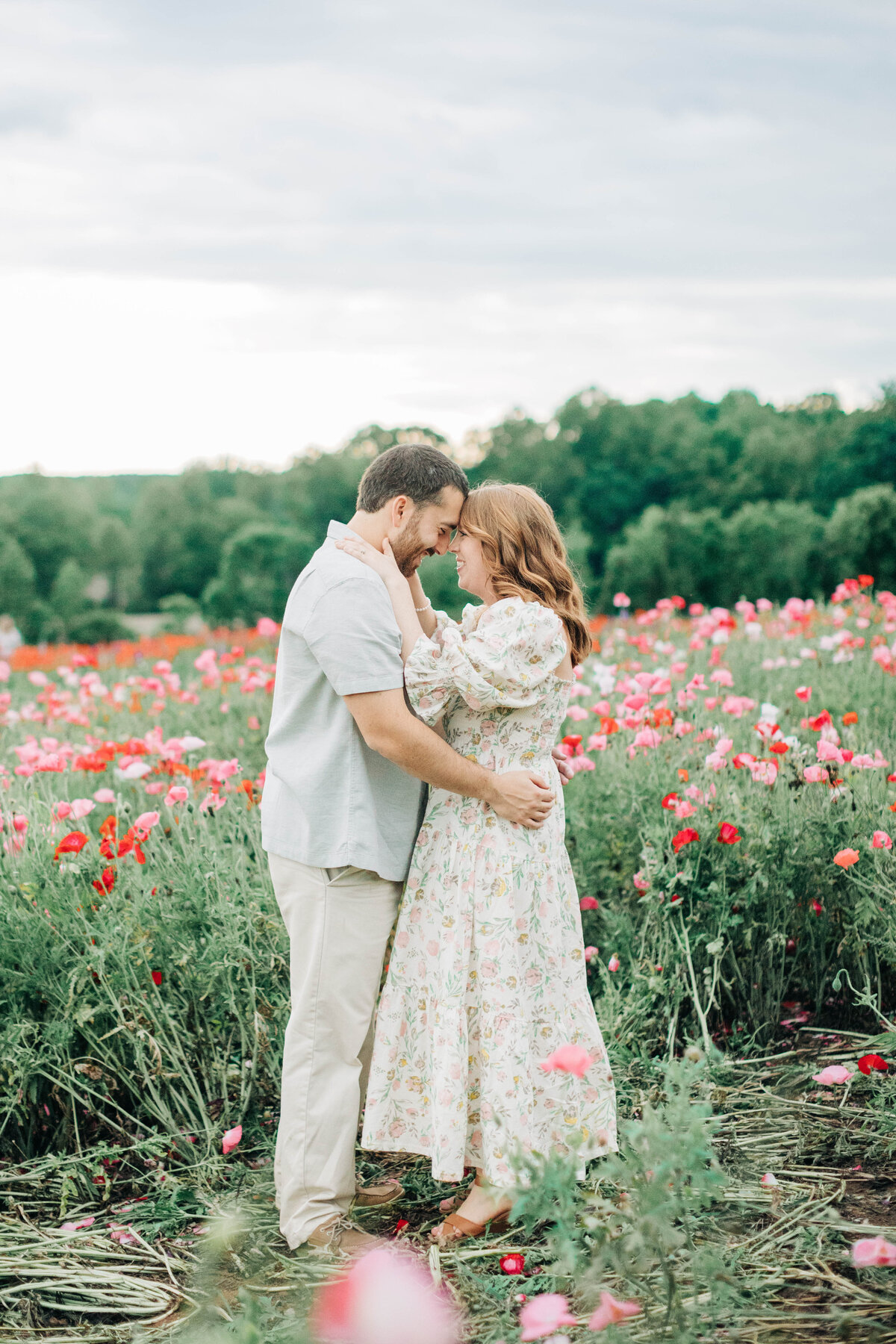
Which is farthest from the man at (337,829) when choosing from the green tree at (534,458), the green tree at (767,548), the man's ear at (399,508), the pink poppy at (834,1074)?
the green tree at (534,458)

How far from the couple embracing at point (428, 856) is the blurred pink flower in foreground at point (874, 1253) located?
0.81 metres

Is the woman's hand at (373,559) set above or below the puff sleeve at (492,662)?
above

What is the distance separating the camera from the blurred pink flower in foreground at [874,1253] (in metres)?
1.56

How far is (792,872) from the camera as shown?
10.6 feet

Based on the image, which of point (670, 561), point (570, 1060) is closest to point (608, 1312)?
point (570, 1060)

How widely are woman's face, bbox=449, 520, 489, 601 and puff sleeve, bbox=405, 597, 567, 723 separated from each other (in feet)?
0.26

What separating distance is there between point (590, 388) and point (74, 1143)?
3886 centimetres

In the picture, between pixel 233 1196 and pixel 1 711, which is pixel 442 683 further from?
pixel 1 711

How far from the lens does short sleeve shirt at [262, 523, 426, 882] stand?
227cm

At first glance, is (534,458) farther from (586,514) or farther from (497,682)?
(497,682)

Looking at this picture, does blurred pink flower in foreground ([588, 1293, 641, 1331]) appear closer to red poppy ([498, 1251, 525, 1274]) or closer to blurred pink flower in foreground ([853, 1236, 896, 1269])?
blurred pink flower in foreground ([853, 1236, 896, 1269])

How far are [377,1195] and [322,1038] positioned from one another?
530 millimetres

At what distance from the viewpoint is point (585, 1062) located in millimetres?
1767

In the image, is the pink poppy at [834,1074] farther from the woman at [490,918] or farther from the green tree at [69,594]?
the green tree at [69,594]
